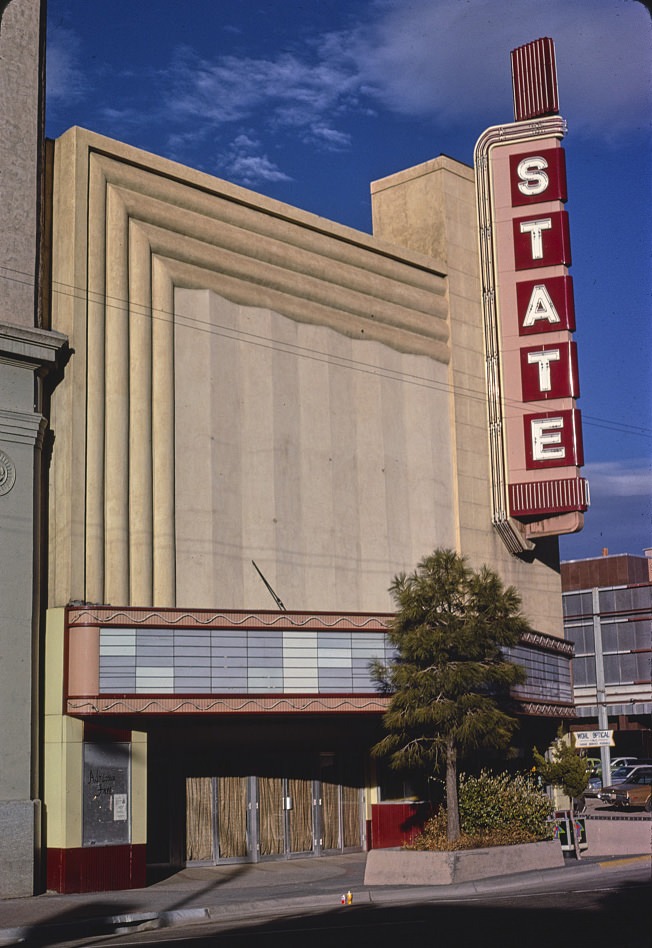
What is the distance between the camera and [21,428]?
2419cm

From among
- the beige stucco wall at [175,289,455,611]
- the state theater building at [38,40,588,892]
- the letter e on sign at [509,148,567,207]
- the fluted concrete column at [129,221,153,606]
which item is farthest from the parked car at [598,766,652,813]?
the fluted concrete column at [129,221,153,606]

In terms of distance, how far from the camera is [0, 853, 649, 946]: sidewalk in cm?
1916

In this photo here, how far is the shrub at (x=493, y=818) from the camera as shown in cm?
2456

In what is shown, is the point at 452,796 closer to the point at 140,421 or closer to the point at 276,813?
the point at 276,813

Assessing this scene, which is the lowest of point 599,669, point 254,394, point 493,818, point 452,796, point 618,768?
point 618,768

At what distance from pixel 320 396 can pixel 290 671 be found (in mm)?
8273

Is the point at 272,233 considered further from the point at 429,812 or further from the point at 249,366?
the point at 429,812

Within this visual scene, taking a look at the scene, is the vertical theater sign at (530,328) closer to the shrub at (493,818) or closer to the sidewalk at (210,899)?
the shrub at (493,818)

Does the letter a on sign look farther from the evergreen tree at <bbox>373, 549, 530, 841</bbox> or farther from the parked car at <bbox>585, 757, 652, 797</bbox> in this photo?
the parked car at <bbox>585, 757, 652, 797</bbox>

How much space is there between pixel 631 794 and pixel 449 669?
1695 cm

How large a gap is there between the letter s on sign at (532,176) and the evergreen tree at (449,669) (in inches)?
600

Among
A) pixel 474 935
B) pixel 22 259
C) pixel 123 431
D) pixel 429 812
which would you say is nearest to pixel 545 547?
pixel 429 812

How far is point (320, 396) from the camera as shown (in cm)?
3133

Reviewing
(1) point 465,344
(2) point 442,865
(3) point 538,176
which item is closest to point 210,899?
(2) point 442,865
